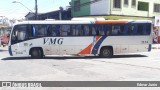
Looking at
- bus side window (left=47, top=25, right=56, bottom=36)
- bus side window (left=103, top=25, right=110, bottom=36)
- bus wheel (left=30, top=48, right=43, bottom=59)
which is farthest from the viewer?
bus side window (left=103, top=25, right=110, bottom=36)

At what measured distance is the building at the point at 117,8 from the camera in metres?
42.1

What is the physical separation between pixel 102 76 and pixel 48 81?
2491 millimetres

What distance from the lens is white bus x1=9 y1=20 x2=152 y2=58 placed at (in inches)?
858

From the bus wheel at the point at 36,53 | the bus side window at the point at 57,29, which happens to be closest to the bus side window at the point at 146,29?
the bus side window at the point at 57,29

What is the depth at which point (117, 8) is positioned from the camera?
42.9 meters

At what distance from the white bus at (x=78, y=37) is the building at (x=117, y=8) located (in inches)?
692

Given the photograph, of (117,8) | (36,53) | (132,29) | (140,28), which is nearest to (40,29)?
(36,53)

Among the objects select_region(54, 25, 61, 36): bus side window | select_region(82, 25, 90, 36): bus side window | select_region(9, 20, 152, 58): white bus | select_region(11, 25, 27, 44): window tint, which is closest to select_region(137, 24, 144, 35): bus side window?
select_region(9, 20, 152, 58): white bus

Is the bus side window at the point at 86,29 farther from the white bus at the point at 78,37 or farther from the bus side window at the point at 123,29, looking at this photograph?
the bus side window at the point at 123,29

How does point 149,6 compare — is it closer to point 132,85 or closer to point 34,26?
point 34,26

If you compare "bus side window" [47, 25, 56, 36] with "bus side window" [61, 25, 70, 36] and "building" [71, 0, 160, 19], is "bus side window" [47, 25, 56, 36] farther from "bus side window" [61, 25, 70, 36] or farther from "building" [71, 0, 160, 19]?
"building" [71, 0, 160, 19]

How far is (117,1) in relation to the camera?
43.3 meters

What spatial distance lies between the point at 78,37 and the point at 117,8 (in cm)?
2192

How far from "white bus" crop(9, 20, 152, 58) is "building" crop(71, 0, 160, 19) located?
57.7 ft
